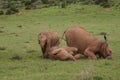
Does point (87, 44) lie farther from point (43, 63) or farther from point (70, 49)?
point (43, 63)

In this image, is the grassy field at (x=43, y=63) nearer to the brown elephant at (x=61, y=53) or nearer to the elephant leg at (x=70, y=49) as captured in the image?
the brown elephant at (x=61, y=53)

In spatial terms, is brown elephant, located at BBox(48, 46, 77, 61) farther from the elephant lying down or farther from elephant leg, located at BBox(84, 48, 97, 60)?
elephant leg, located at BBox(84, 48, 97, 60)

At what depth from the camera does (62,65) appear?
12.9m

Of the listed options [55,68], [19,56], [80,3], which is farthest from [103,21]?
[55,68]

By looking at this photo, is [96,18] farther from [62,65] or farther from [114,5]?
[62,65]

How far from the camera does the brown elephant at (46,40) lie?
46.8 ft

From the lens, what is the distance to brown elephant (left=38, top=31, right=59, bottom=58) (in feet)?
46.8

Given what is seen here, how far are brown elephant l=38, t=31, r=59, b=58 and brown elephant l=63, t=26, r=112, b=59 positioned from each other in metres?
0.64

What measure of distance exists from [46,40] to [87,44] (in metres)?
1.42

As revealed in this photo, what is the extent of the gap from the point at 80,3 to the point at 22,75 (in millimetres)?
30478

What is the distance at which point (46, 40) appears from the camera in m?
14.3

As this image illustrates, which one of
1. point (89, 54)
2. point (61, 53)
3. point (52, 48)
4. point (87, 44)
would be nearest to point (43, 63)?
point (61, 53)

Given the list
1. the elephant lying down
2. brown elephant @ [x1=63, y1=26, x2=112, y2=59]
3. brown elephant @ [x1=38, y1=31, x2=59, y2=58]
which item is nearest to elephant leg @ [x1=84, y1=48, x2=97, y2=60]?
brown elephant @ [x1=63, y1=26, x2=112, y2=59]

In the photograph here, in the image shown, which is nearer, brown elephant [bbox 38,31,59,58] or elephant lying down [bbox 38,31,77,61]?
elephant lying down [bbox 38,31,77,61]
